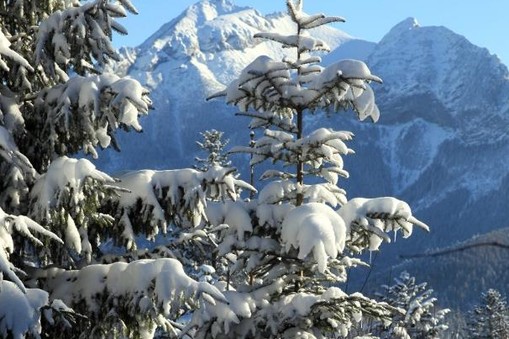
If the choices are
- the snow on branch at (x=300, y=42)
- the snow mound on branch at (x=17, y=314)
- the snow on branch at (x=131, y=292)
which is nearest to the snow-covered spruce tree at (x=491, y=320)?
the snow on branch at (x=300, y=42)

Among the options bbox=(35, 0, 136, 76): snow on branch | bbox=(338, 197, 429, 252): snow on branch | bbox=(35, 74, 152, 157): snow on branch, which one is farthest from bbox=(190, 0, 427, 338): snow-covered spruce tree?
bbox=(35, 74, 152, 157): snow on branch

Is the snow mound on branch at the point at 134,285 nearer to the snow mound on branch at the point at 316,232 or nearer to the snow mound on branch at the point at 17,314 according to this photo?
the snow mound on branch at the point at 17,314

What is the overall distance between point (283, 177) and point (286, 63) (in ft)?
4.69

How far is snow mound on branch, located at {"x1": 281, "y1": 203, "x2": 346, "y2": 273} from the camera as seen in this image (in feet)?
21.8

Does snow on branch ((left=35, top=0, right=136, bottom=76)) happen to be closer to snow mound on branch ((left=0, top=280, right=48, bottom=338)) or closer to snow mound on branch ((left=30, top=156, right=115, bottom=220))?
snow mound on branch ((left=30, top=156, right=115, bottom=220))

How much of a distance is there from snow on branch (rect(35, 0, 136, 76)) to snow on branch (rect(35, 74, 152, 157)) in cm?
34

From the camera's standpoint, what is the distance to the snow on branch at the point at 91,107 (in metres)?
6.27

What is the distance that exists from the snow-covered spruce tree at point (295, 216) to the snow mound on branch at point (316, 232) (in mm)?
15

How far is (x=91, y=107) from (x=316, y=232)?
89.0 inches

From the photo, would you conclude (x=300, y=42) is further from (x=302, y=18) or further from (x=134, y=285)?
(x=134, y=285)

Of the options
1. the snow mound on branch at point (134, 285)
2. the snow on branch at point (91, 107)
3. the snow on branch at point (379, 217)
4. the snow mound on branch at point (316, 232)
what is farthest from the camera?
the snow on branch at point (379, 217)

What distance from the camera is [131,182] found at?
7.12 m

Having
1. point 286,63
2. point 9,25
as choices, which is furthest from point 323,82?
point 9,25

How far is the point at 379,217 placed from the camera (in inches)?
301
